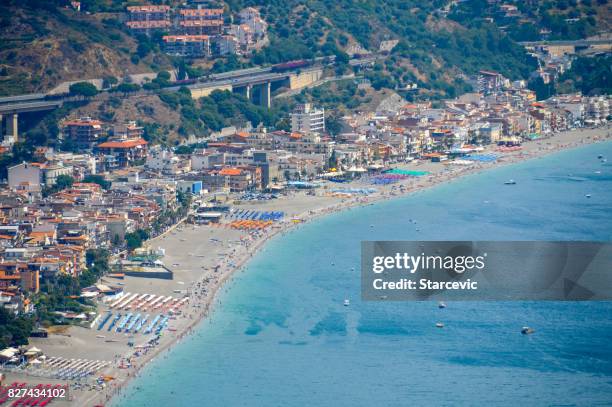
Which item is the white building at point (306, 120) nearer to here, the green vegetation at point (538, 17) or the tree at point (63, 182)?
the tree at point (63, 182)

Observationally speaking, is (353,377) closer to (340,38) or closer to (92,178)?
(92,178)

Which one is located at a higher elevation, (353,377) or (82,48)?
(82,48)

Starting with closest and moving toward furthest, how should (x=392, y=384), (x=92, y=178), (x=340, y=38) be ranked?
(x=392, y=384) → (x=92, y=178) → (x=340, y=38)

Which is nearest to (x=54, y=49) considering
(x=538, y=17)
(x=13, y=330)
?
(x=13, y=330)

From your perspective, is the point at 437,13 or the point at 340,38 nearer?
the point at 340,38

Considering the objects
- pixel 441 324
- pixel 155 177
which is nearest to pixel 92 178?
pixel 155 177
